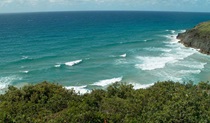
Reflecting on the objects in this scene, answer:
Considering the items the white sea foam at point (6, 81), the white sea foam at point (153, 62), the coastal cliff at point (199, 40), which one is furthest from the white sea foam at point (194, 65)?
the white sea foam at point (6, 81)

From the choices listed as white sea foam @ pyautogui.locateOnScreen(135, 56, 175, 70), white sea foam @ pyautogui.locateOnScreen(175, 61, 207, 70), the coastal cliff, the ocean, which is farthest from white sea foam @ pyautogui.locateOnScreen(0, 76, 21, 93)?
the coastal cliff

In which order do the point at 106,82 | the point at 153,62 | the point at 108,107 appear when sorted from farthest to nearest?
the point at 153,62
the point at 106,82
the point at 108,107

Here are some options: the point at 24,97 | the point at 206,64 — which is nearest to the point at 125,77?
the point at 206,64

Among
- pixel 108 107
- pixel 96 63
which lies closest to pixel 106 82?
pixel 96 63

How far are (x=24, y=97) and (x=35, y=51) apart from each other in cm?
4572

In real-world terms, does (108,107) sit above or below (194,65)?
above

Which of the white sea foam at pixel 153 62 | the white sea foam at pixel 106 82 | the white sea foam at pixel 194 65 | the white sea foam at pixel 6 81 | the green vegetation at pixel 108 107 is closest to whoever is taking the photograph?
the green vegetation at pixel 108 107

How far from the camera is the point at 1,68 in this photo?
192 feet

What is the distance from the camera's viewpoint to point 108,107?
81.5 ft

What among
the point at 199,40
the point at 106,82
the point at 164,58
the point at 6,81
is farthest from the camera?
the point at 199,40

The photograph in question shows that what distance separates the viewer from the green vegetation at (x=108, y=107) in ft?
69.9

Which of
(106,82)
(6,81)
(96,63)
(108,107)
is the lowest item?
(106,82)

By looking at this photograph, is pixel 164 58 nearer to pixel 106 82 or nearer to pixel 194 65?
pixel 194 65

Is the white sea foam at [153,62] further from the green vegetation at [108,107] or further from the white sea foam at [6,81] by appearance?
the white sea foam at [6,81]
